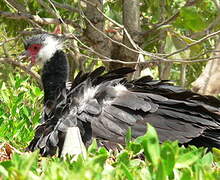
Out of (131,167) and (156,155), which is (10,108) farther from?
(156,155)

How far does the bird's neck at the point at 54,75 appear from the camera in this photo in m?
3.91

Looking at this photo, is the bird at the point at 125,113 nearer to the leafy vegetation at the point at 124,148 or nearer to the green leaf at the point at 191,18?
the leafy vegetation at the point at 124,148

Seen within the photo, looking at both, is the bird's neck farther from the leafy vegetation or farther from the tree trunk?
the tree trunk

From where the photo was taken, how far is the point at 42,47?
14.4ft

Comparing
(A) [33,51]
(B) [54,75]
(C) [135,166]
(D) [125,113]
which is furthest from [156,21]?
(C) [135,166]

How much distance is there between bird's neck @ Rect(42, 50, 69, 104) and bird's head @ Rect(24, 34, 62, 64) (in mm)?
66

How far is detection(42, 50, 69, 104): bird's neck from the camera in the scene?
12.8 ft

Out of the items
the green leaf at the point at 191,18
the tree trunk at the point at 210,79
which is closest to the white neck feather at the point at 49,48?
the tree trunk at the point at 210,79

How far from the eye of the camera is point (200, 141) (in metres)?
3.14

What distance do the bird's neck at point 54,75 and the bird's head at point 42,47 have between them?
7 cm

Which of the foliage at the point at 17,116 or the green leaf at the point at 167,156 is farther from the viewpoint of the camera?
the foliage at the point at 17,116

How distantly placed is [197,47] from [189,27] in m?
0.77

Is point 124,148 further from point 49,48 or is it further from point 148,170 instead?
point 49,48

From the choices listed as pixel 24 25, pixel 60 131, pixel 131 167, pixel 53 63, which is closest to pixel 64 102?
pixel 60 131
